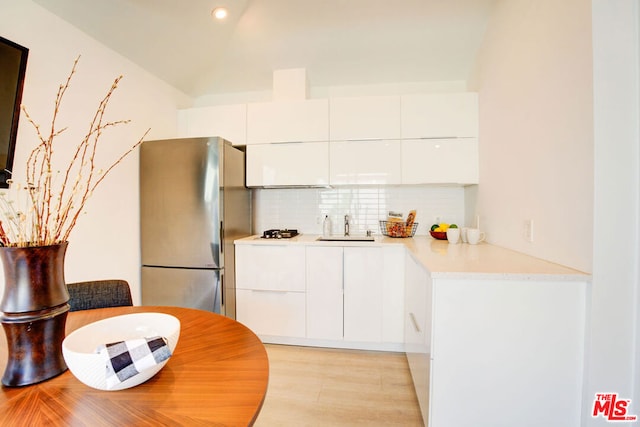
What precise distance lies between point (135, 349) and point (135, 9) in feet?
7.82

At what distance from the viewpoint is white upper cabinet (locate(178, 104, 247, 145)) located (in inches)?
103

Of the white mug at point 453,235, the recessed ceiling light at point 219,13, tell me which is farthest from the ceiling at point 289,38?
the white mug at point 453,235

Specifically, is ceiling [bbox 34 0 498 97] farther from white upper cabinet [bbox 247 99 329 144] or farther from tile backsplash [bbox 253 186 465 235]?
tile backsplash [bbox 253 186 465 235]

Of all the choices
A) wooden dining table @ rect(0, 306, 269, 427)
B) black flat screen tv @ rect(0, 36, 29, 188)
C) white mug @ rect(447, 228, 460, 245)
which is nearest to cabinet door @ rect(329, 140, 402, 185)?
white mug @ rect(447, 228, 460, 245)

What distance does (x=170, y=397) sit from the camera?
25.0 inches

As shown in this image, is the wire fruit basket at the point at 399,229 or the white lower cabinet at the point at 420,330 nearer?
the white lower cabinet at the point at 420,330

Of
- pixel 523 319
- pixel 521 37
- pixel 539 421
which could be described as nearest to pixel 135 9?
pixel 521 37

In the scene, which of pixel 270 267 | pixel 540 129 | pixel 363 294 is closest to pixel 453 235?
pixel 363 294

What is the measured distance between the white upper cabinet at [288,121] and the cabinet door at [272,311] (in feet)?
4.57

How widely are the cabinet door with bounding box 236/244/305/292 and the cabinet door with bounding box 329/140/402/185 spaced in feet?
2.56

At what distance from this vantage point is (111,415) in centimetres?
58

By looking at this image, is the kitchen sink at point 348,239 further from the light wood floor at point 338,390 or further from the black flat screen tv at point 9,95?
the black flat screen tv at point 9,95

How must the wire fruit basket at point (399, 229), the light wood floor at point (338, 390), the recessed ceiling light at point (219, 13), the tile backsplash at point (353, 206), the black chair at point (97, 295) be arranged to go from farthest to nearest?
the tile backsplash at point (353, 206) < the wire fruit basket at point (399, 229) < the recessed ceiling light at point (219, 13) < the light wood floor at point (338, 390) < the black chair at point (97, 295)

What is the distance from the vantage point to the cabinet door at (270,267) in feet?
7.66
